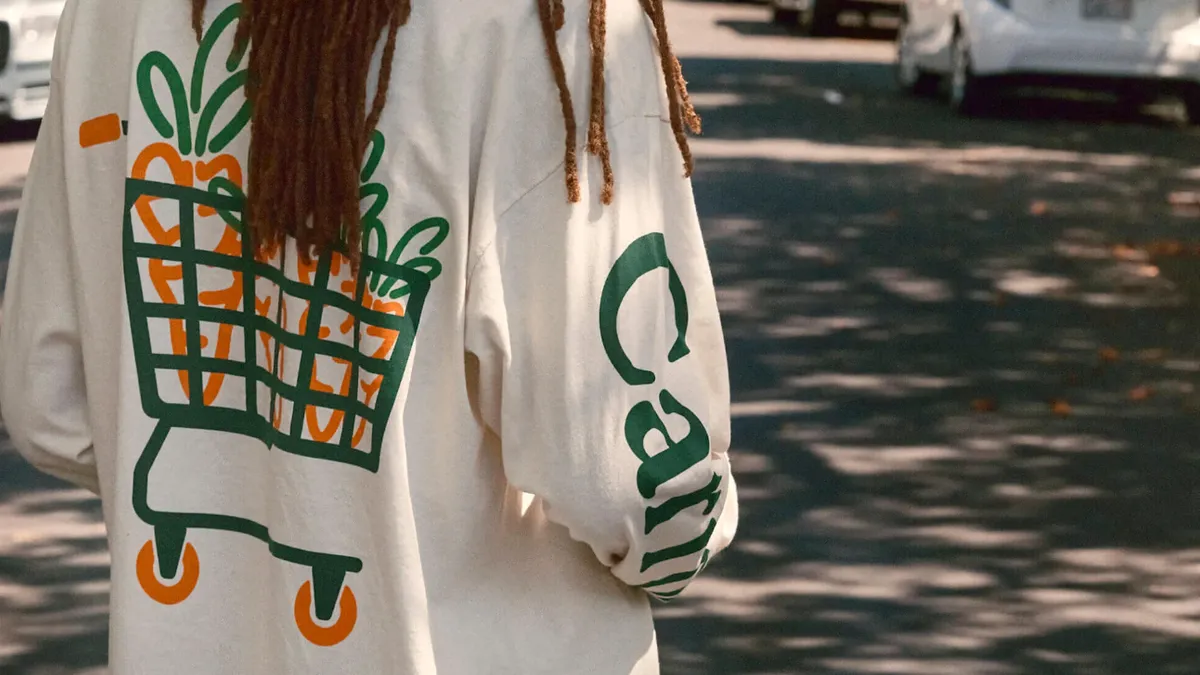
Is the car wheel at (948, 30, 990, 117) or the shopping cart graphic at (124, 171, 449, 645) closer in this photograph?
the shopping cart graphic at (124, 171, 449, 645)

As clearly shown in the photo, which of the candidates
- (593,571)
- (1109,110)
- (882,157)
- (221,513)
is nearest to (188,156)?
(221,513)

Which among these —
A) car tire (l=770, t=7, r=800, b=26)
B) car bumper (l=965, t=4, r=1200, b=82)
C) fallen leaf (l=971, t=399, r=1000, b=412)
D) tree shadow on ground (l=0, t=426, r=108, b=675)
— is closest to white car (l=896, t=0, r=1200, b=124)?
car bumper (l=965, t=4, r=1200, b=82)

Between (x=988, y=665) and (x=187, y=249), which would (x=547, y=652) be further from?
(x=988, y=665)

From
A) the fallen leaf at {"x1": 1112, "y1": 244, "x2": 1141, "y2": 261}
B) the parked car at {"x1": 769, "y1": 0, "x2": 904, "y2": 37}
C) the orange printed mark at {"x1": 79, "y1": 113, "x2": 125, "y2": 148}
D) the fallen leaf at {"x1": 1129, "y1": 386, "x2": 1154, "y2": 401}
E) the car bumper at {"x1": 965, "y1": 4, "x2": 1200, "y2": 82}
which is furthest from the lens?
the parked car at {"x1": 769, "y1": 0, "x2": 904, "y2": 37}

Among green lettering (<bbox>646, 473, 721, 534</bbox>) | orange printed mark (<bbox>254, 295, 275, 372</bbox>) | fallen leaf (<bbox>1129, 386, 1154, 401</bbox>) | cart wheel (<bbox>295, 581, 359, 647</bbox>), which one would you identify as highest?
orange printed mark (<bbox>254, 295, 275, 372</bbox>)

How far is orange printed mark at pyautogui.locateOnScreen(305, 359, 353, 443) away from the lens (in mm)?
1851

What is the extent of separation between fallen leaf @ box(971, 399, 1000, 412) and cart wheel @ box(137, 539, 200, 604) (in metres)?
5.32

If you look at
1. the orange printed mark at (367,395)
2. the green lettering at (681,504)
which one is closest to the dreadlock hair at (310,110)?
the orange printed mark at (367,395)

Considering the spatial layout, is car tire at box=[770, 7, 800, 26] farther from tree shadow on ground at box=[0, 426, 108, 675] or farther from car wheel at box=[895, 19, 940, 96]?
tree shadow on ground at box=[0, 426, 108, 675]

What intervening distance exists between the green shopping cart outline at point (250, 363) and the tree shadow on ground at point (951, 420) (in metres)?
2.85

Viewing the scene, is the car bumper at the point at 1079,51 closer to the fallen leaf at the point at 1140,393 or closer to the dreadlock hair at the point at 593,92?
the fallen leaf at the point at 1140,393

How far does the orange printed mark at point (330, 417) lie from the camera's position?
6.07 feet

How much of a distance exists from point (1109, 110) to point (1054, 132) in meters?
1.53

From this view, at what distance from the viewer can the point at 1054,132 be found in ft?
46.2
